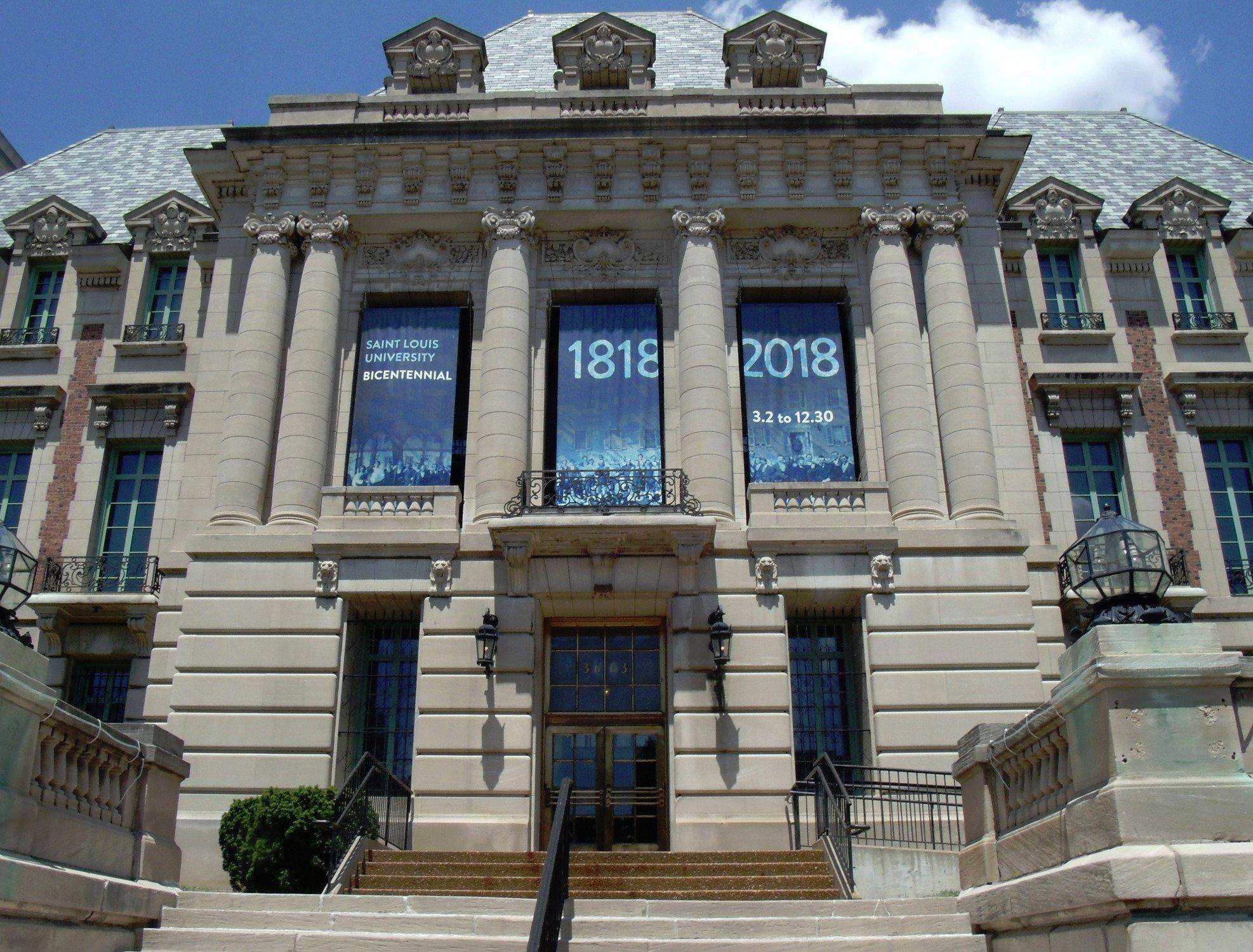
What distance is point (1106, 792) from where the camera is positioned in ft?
24.9

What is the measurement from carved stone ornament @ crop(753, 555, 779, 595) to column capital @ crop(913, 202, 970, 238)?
302 inches

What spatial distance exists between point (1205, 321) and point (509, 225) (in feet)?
48.9

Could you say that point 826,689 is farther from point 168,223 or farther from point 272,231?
point 168,223

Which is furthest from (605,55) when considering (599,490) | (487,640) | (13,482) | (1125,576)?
(1125,576)

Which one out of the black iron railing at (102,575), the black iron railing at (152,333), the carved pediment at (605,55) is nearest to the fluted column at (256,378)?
the black iron railing at (152,333)

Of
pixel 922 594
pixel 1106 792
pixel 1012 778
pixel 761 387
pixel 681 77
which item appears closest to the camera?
pixel 1106 792

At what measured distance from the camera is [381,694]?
61.7ft

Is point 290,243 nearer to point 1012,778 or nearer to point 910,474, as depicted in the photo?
point 910,474

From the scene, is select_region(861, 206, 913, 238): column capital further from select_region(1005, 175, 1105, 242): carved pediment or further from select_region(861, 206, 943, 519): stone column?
select_region(1005, 175, 1105, 242): carved pediment

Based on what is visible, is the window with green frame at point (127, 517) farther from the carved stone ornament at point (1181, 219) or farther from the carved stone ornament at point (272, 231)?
the carved stone ornament at point (1181, 219)

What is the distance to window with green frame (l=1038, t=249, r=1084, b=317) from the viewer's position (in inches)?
922

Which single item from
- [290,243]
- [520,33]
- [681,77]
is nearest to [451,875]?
[290,243]

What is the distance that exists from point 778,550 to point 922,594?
8.28ft

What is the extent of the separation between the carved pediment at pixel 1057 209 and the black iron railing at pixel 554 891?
17989mm
